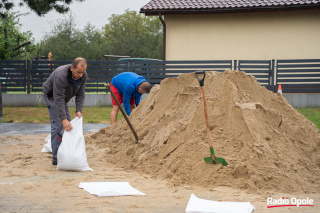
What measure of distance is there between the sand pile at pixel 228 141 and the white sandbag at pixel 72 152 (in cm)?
66

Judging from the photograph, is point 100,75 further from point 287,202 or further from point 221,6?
point 287,202

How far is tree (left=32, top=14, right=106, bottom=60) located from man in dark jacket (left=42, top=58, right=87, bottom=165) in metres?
25.4

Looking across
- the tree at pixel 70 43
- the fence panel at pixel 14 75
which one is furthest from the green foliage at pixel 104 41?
the fence panel at pixel 14 75

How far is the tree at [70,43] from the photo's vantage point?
31.2m

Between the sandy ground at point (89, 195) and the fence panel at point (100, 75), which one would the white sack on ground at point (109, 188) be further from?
the fence panel at point (100, 75)

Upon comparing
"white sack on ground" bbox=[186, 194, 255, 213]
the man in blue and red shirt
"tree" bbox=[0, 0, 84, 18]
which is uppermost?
"tree" bbox=[0, 0, 84, 18]

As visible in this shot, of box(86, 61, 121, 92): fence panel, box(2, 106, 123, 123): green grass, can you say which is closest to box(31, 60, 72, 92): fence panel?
box(86, 61, 121, 92): fence panel

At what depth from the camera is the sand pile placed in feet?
15.0

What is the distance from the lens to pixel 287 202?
387 cm

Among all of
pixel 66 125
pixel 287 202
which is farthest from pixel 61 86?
pixel 287 202

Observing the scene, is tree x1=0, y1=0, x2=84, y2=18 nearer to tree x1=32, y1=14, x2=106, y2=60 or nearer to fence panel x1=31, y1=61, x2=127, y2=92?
fence panel x1=31, y1=61, x2=127, y2=92

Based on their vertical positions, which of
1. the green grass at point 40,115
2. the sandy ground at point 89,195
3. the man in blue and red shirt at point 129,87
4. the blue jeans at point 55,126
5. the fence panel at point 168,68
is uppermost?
the fence panel at point 168,68

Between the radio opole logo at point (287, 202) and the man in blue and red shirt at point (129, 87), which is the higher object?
the man in blue and red shirt at point (129, 87)

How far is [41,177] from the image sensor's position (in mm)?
4871
